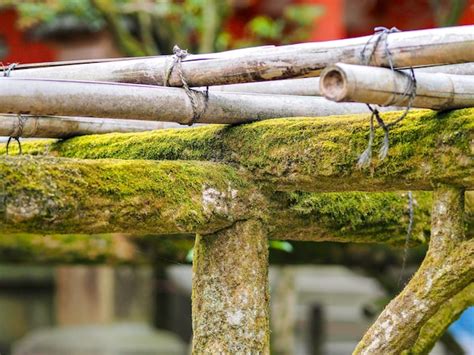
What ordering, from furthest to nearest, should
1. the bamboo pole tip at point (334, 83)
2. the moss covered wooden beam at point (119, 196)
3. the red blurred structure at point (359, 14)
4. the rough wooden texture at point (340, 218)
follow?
A: the red blurred structure at point (359, 14) → the rough wooden texture at point (340, 218) → the moss covered wooden beam at point (119, 196) → the bamboo pole tip at point (334, 83)

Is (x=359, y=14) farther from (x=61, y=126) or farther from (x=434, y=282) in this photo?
(x=434, y=282)

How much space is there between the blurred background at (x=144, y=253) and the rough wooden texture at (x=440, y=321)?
11.7 feet

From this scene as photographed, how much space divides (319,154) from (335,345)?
10.2 meters

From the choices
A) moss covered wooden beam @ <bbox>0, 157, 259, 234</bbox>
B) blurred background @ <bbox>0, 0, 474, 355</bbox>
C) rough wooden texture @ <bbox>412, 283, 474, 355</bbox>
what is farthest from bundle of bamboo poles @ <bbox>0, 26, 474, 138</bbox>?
blurred background @ <bbox>0, 0, 474, 355</bbox>

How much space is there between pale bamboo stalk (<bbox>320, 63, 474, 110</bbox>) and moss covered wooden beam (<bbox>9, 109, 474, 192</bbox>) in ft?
0.24

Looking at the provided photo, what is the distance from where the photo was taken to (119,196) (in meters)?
3.20

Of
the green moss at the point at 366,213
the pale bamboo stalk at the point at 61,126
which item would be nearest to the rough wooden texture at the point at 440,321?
the green moss at the point at 366,213

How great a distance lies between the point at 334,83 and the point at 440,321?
0.90 metres

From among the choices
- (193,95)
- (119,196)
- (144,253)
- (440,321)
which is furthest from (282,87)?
(144,253)

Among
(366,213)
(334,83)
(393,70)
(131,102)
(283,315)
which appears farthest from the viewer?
(283,315)

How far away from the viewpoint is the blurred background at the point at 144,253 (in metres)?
7.38

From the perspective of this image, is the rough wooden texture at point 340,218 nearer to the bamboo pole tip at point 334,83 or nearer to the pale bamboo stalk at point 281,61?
the pale bamboo stalk at point 281,61

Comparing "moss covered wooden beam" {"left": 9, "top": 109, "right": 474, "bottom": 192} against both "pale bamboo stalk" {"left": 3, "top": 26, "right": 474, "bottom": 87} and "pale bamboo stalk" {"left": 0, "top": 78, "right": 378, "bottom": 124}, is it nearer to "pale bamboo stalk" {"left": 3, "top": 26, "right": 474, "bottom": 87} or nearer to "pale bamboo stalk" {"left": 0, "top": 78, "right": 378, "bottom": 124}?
"pale bamboo stalk" {"left": 0, "top": 78, "right": 378, "bottom": 124}

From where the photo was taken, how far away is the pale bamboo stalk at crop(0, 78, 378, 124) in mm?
3061
